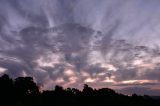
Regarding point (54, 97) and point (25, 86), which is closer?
point (54, 97)

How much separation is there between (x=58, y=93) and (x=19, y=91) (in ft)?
61.0

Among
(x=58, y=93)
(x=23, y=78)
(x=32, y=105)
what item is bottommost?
(x=32, y=105)

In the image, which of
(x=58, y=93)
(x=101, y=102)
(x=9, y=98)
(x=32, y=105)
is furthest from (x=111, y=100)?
(x=9, y=98)

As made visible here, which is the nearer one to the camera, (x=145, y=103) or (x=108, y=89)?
(x=145, y=103)

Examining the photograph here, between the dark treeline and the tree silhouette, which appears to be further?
the tree silhouette

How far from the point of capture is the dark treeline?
315 feet

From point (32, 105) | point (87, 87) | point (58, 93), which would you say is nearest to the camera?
point (32, 105)

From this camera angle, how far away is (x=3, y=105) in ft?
302

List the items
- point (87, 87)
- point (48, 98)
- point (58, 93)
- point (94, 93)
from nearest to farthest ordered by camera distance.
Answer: point (48, 98) → point (58, 93) → point (94, 93) → point (87, 87)

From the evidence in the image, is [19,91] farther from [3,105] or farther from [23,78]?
[3,105]

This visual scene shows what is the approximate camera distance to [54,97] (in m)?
100

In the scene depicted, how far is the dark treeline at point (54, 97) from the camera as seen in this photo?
315ft

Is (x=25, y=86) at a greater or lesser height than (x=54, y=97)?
A: greater

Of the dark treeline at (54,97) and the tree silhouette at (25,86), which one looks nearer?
the dark treeline at (54,97)
